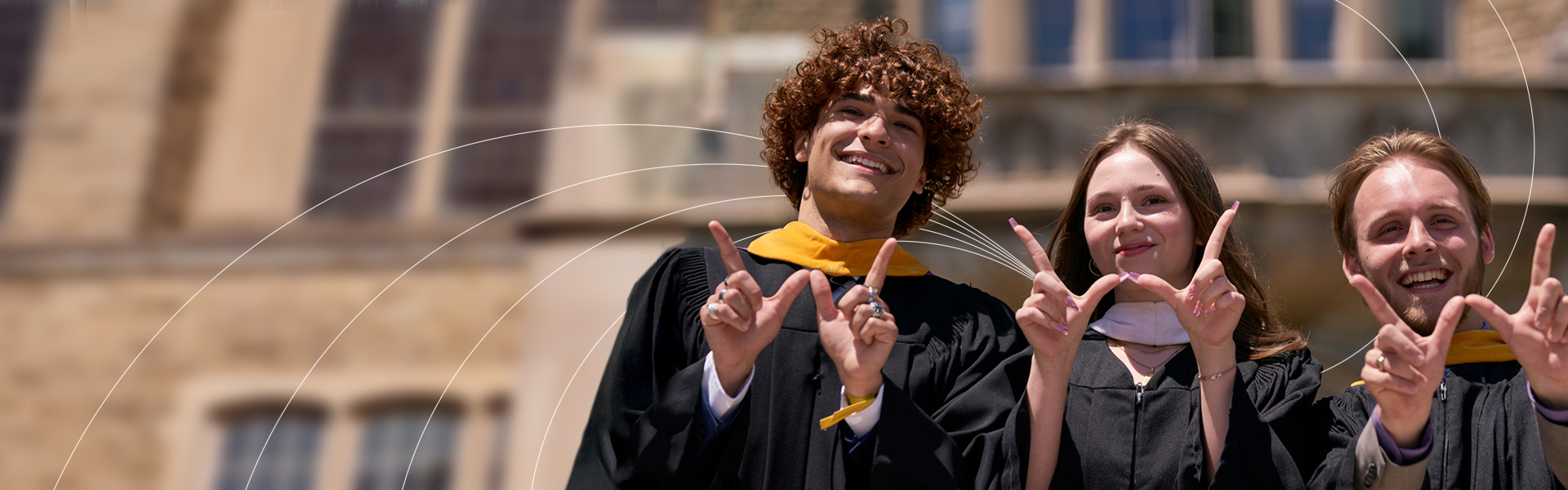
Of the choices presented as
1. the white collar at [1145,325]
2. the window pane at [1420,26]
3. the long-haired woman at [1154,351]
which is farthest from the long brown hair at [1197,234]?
the window pane at [1420,26]

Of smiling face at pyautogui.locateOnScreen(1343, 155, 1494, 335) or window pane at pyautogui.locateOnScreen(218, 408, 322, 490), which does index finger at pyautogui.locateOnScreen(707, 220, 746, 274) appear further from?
window pane at pyautogui.locateOnScreen(218, 408, 322, 490)

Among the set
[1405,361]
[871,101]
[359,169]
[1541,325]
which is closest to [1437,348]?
[1405,361]

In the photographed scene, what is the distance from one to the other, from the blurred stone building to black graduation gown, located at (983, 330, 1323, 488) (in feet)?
10.4

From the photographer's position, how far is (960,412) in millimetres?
2490

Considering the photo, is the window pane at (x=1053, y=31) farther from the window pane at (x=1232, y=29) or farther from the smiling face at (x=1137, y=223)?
the smiling face at (x=1137, y=223)

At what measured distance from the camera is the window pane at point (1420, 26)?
6.86m

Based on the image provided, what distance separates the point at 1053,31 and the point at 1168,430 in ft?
16.1

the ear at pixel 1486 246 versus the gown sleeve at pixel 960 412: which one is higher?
the ear at pixel 1486 246

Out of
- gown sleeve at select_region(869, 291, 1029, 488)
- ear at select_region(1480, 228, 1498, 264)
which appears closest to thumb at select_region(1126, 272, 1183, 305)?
gown sleeve at select_region(869, 291, 1029, 488)

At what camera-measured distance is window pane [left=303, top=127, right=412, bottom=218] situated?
612 cm

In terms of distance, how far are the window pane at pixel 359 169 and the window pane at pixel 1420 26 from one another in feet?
20.9

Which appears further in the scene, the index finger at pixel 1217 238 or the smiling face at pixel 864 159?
the smiling face at pixel 864 159

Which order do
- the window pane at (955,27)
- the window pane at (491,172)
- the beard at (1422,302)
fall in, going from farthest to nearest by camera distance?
the window pane at (955,27)
the window pane at (491,172)
the beard at (1422,302)

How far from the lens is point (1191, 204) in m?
2.64
